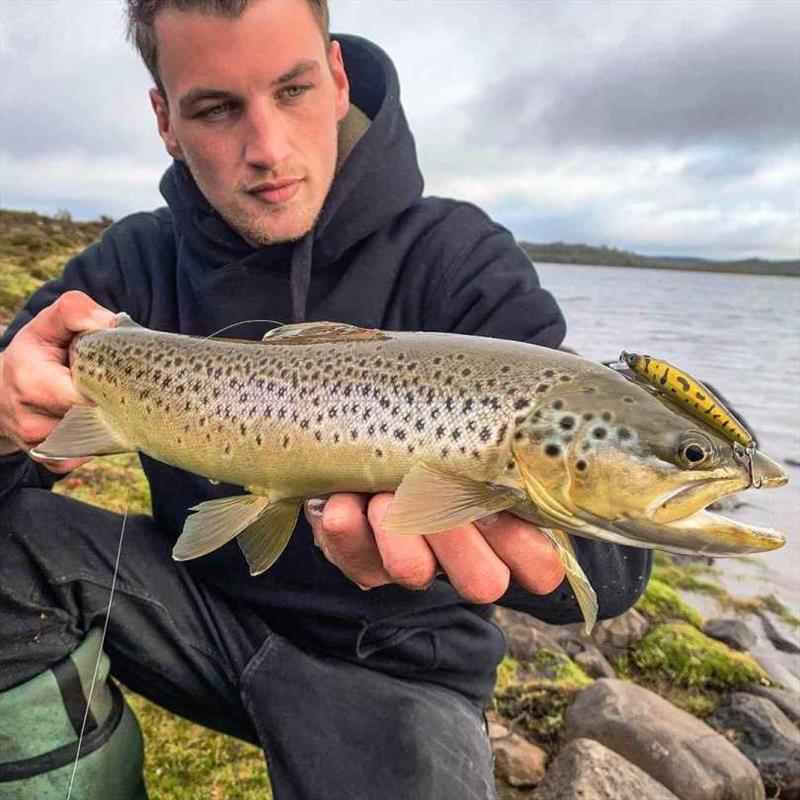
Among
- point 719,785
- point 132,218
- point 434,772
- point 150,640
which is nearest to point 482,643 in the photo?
point 434,772

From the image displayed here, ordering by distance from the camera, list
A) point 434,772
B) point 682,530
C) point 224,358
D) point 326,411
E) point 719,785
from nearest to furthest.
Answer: point 682,530
point 326,411
point 224,358
point 434,772
point 719,785

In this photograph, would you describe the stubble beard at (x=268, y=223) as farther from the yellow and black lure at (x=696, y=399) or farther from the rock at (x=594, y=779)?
the rock at (x=594, y=779)

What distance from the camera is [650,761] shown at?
14.5 feet

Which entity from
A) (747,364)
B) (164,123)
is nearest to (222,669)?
(164,123)

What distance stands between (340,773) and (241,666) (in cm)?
67

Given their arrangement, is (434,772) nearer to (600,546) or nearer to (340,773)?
(340,773)

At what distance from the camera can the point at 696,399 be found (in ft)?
6.75

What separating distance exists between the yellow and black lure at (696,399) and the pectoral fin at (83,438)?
1.93 meters

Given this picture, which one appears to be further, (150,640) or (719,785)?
(719,785)

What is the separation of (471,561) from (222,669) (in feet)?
5.71

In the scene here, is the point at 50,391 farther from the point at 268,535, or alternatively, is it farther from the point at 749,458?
the point at 749,458

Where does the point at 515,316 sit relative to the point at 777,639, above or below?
above

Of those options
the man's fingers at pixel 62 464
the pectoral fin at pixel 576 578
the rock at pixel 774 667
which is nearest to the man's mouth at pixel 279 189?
the man's fingers at pixel 62 464

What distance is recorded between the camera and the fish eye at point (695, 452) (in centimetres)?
197
